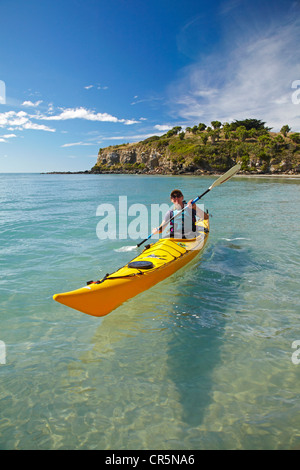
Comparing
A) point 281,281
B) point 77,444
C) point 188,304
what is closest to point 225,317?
point 188,304

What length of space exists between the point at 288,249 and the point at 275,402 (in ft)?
20.4

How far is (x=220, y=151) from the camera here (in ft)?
273

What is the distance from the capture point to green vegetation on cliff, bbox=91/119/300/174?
67688 mm

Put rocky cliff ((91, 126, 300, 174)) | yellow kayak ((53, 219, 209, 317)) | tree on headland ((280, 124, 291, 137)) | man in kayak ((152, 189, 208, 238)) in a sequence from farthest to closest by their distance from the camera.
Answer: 1. tree on headland ((280, 124, 291, 137))
2. rocky cliff ((91, 126, 300, 174))
3. man in kayak ((152, 189, 208, 238))
4. yellow kayak ((53, 219, 209, 317))

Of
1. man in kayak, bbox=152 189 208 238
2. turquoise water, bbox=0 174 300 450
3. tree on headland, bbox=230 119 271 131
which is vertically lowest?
turquoise water, bbox=0 174 300 450

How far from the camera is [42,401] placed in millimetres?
2889

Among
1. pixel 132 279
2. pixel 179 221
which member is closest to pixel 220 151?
pixel 179 221

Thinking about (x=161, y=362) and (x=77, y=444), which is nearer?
(x=77, y=444)

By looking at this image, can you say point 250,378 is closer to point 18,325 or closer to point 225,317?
point 225,317

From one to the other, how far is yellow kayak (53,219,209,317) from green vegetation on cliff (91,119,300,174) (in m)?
70.2

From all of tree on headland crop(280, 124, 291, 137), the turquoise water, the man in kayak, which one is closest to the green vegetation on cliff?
tree on headland crop(280, 124, 291, 137)

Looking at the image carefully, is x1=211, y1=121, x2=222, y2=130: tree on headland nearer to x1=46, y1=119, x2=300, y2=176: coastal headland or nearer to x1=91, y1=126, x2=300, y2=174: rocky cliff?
x1=46, y1=119, x2=300, y2=176: coastal headland

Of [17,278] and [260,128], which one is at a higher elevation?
[260,128]

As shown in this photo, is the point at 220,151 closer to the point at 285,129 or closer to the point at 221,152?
the point at 221,152
